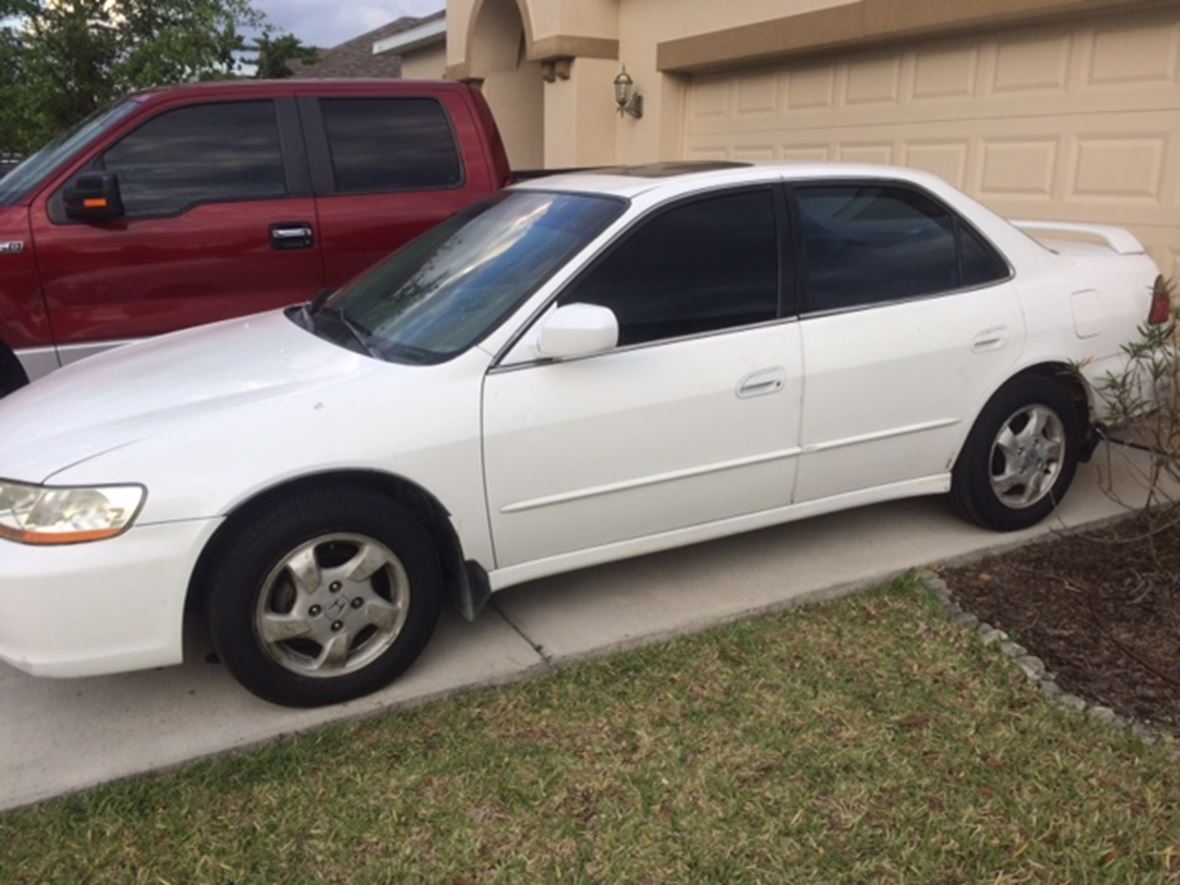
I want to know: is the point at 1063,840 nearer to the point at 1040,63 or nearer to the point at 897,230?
the point at 897,230

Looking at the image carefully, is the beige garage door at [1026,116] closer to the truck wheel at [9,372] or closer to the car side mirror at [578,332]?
the car side mirror at [578,332]

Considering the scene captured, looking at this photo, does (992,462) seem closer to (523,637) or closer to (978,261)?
(978,261)

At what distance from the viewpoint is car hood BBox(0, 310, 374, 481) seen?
3021mm

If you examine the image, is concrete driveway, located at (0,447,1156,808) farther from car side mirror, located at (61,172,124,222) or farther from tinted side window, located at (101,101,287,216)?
tinted side window, located at (101,101,287,216)

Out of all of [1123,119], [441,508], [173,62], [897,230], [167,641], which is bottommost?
[167,641]

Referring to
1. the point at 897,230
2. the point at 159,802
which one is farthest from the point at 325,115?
the point at 159,802

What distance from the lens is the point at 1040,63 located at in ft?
22.0

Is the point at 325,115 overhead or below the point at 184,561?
overhead

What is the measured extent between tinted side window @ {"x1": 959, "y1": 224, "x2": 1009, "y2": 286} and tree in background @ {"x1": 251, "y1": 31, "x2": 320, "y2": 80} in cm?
1616

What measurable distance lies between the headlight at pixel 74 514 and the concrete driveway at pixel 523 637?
71cm

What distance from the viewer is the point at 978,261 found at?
170 inches

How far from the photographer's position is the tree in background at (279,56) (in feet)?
62.2

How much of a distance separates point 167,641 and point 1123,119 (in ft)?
19.7

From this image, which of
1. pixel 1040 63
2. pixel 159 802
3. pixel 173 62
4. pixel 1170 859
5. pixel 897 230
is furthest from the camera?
pixel 173 62
